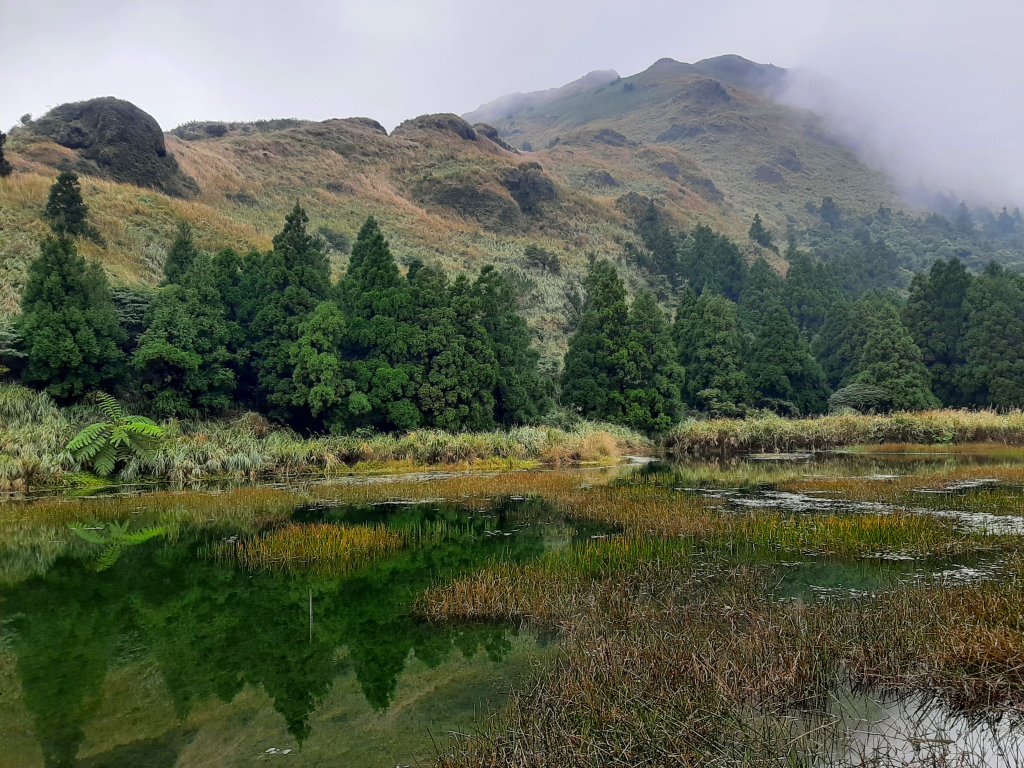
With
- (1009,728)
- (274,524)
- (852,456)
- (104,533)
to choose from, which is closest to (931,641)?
(1009,728)

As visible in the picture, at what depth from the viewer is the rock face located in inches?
2360

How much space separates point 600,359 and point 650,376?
3231mm

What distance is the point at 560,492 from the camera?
20.3 metres

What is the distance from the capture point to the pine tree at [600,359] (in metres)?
39.2

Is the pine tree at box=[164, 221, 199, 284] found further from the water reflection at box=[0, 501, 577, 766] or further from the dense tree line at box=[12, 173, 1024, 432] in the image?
the water reflection at box=[0, 501, 577, 766]

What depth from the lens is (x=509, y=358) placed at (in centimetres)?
3628

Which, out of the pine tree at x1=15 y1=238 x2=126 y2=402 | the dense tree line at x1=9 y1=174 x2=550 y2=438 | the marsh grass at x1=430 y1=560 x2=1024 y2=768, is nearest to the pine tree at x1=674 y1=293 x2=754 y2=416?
the dense tree line at x1=9 y1=174 x2=550 y2=438

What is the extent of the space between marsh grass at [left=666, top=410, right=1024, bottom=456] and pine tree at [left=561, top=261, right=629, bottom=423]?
446 centimetres

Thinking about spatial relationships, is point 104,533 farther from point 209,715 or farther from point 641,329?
point 641,329

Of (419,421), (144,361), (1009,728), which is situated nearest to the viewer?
(1009,728)

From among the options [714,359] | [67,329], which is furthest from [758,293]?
[67,329]

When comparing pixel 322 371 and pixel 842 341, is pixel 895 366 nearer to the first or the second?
pixel 842 341

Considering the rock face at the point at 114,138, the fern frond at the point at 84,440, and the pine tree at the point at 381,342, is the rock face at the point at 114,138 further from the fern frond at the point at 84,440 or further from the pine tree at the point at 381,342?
the fern frond at the point at 84,440

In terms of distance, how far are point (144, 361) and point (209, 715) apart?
25.8 metres
